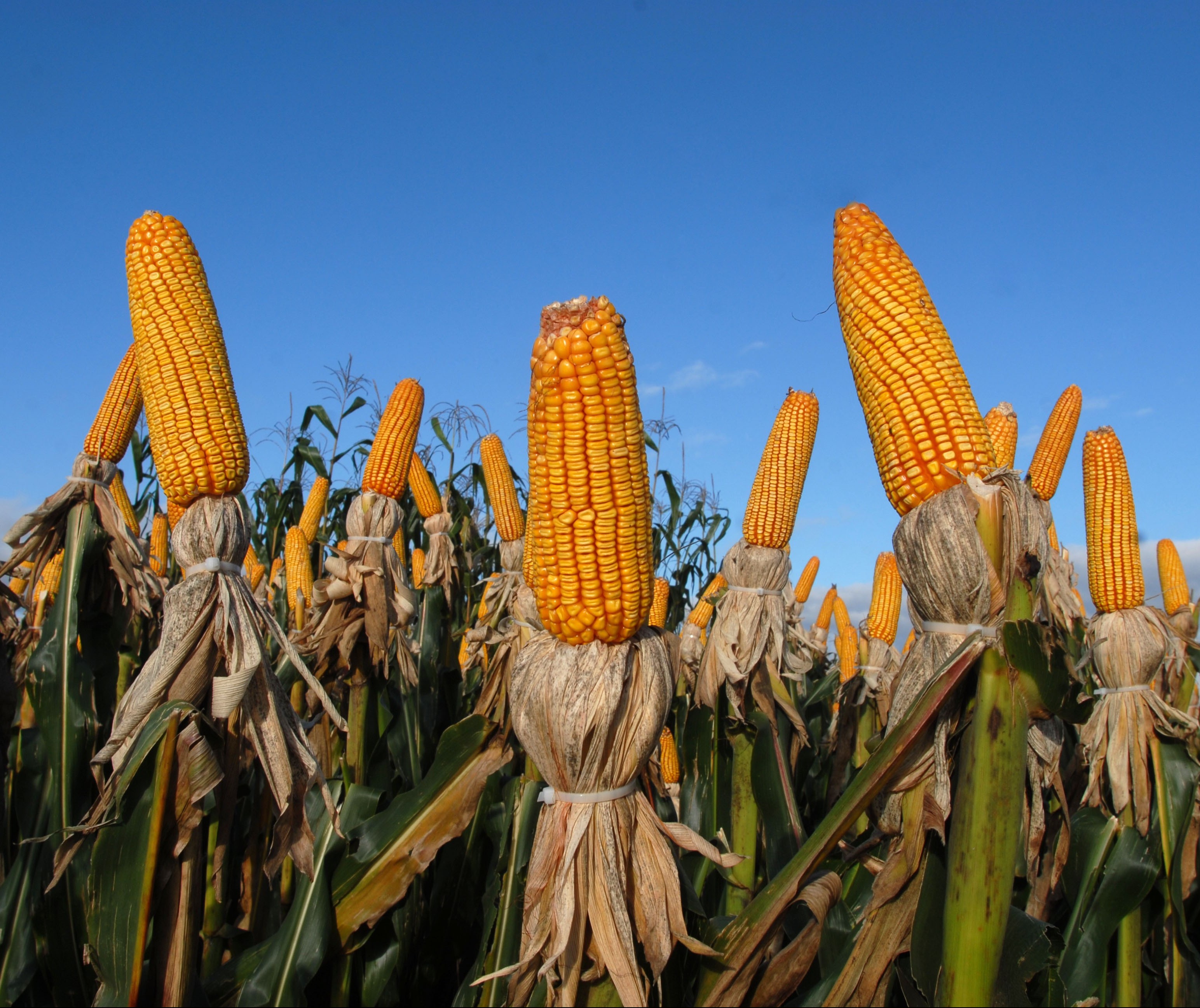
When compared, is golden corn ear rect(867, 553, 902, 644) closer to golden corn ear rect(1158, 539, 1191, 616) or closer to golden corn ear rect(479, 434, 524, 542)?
golden corn ear rect(1158, 539, 1191, 616)

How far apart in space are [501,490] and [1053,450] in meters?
5.08

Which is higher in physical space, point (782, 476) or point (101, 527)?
point (782, 476)

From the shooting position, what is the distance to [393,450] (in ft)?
20.0

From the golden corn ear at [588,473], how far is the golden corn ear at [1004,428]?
11.8 feet

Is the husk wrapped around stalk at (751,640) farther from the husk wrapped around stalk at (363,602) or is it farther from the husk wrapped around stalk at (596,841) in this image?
the husk wrapped around stalk at (596,841)

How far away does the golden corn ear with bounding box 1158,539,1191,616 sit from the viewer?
23.6 feet

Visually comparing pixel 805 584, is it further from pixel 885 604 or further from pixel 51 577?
pixel 51 577

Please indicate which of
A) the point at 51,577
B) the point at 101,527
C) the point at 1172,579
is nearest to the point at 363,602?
the point at 101,527

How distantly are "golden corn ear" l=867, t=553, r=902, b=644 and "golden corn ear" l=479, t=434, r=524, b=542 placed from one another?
377 cm

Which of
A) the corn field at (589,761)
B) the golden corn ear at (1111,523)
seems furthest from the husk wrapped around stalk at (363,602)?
the golden corn ear at (1111,523)

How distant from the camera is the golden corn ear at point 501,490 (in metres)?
8.44

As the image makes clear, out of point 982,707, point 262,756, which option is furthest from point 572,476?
point 262,756

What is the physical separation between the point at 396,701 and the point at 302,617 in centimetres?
275

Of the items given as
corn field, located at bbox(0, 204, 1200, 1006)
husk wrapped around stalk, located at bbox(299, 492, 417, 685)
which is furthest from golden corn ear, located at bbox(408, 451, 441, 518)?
corn field, located at bbox(0, 204, 1200, 1006)
